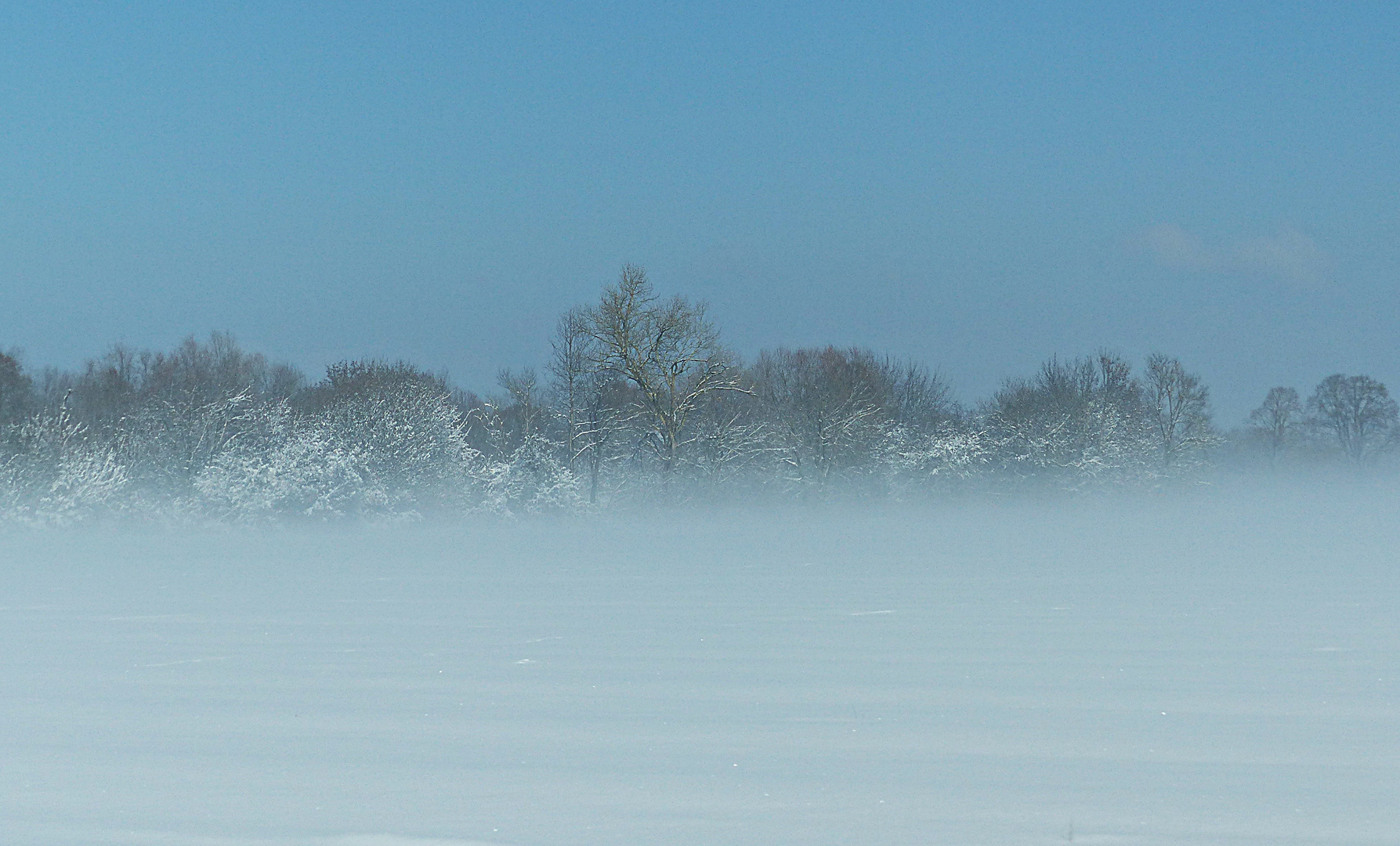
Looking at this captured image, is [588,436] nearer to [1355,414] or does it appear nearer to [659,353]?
[659,353]

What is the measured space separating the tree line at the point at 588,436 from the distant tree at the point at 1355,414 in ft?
88.1

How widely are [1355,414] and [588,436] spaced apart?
6880cm

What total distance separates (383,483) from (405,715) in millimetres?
37678

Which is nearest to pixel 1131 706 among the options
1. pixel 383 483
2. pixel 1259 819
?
pixel 1259 819

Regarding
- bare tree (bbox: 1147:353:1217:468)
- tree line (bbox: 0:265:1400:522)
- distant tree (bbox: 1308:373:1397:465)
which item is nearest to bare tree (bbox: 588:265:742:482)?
tree line (bbox: 0:265:1400:522)

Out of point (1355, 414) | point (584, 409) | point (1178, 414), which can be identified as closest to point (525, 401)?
point (584, 409)

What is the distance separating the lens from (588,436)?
53594 mm

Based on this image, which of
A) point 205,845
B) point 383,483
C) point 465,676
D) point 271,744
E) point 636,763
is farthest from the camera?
point 383,483

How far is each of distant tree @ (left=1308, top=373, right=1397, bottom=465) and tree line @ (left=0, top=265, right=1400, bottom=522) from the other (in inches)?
1058

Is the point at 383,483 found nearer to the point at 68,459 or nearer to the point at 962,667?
the point at 68,459

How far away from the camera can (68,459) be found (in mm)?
39000

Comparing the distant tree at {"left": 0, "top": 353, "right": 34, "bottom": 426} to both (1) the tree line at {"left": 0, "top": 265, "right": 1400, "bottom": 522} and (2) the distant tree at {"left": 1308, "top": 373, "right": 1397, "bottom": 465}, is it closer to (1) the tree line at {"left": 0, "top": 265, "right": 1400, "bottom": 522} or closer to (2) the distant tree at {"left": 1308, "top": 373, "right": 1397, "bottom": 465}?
(1) the tree line at {"left": 0, "top": 265, "right": 1400, "bottom": 522}

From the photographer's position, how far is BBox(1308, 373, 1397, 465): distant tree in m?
91.8

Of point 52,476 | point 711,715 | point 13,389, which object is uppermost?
point 13,389
